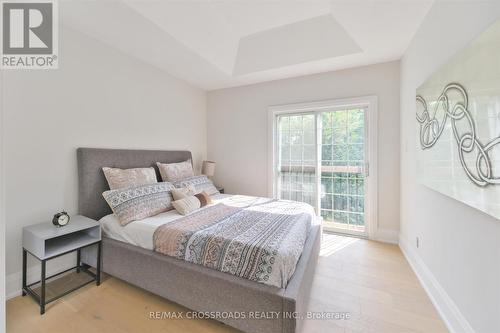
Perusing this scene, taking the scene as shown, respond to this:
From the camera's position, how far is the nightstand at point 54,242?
5.39 ft

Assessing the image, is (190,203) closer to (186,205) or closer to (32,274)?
(186,205)

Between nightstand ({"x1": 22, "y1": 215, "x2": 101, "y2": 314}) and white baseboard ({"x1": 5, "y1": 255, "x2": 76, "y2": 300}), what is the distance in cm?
5

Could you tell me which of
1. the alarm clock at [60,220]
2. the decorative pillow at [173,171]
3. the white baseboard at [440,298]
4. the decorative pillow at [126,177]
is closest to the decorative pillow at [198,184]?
the decorative pillow at [173,171]

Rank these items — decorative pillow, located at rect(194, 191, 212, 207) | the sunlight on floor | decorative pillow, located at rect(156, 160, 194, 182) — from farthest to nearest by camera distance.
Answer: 1. decorative pillow, located at rect(156, 160, 194, 182)
2. the sunlight on floor
3. decorative pillow, located at rect(194, 191, 212, 207)

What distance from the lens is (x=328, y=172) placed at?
3.38 meters

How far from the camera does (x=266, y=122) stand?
369 centimetres

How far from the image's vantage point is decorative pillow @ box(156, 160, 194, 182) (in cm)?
288

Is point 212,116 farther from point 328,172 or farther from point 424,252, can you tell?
point 424,252

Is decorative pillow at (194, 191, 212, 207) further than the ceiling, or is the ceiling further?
decorative pillow at (194, 191, 212, 207)

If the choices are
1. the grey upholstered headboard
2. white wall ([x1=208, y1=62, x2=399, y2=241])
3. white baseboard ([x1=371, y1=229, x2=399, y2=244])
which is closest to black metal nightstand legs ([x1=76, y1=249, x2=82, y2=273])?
the grey upholstered headboard

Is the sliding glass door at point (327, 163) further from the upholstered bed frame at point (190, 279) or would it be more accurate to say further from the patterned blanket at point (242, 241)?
the patterned blanket at point (242, 241)

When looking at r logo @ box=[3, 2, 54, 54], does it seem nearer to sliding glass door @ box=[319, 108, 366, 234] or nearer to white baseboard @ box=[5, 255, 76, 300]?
white baseboard @ box=[5, 255, 76, 300]

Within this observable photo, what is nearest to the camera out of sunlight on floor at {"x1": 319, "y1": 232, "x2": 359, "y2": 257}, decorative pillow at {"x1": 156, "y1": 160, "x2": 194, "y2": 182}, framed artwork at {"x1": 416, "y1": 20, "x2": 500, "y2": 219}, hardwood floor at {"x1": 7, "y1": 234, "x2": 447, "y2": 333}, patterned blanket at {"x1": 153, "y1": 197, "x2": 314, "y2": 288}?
framed artwork at {"x1": 416, "y1": 20, "x2": 500, "y2": 219}

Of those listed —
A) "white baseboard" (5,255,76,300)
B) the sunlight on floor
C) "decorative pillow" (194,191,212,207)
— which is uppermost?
"decorative pillow" (194,191,212,207)
